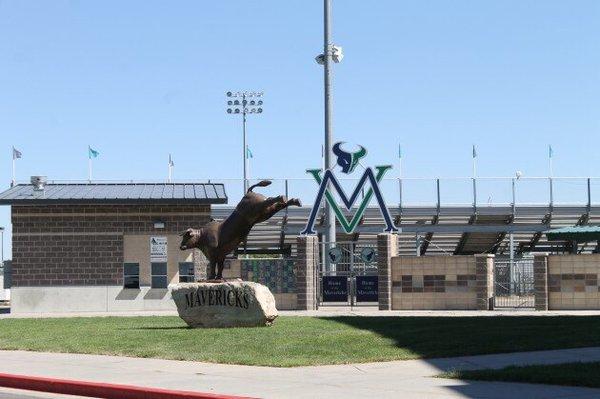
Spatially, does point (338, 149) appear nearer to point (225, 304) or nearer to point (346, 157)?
point (346, 157)

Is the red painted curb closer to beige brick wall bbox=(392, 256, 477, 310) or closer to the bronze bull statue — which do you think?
the bronze bull statue

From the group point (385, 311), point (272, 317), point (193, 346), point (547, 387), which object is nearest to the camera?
point (547, 387)

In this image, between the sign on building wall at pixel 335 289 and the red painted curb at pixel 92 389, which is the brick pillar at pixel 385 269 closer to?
the sign on building wall at pixel 335 289

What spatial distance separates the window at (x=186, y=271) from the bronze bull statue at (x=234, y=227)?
13.4m

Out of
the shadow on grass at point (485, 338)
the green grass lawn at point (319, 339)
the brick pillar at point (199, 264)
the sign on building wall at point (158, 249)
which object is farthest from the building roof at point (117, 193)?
the shadow on grass at point (485, 338)

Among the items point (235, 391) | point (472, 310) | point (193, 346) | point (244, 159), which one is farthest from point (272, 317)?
point (244, 159)

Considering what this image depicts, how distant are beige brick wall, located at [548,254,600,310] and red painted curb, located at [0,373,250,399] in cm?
2215

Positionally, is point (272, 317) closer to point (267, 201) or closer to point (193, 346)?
point (267, 201)

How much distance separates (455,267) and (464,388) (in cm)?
2231

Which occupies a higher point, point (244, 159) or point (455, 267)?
point (244, 159)

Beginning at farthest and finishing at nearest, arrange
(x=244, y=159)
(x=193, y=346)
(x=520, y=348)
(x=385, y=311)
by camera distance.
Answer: (x=244, y=159) → (x=385, y=311) → (x=193, y=346) → (x=520, y=348)

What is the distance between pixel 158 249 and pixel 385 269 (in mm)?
8607

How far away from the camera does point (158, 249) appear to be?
38250 mm

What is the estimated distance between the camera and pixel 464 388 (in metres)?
→ 13.0
